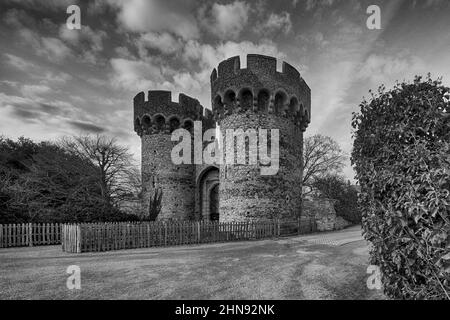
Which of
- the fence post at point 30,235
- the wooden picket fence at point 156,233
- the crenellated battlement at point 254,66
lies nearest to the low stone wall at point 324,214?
the wooden picket fence at point 156,233

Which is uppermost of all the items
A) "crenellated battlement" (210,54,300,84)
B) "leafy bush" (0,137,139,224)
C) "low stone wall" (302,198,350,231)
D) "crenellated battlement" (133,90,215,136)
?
"crenellated battlement" (210,54,300,84)

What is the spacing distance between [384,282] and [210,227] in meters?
10.3

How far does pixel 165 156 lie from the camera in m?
22.7

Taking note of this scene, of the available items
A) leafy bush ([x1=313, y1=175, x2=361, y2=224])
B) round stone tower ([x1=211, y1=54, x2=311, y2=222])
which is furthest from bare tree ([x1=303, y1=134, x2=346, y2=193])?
round stone tower ([x1=211, y1=54, x2=311, y2=222])

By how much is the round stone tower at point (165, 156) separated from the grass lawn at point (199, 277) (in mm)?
13370

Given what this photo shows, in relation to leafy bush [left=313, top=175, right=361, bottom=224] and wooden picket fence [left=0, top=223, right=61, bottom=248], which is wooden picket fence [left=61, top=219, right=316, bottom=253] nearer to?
wooden picket fence [left=0, top=223, right=61, bottom=248]

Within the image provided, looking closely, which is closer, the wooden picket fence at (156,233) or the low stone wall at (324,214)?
the wooden picket fence at (156,233)

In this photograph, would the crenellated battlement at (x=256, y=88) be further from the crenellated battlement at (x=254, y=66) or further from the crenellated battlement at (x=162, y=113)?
the crenellated battlement at (x=162, y=113)

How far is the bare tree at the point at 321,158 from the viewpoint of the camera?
3180 centimetres

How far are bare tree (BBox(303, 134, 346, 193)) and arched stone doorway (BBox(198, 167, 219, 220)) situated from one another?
1358cm

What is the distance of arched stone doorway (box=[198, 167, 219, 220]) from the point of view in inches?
886

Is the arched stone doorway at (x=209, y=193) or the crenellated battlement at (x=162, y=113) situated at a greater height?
the crenellated battlement at (x=162, y=113)
